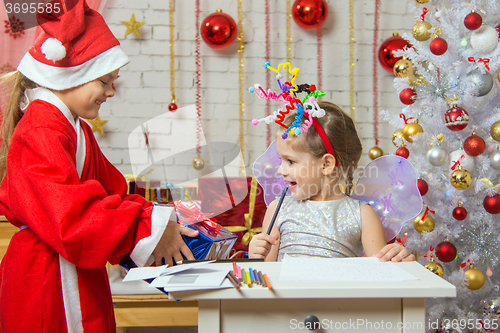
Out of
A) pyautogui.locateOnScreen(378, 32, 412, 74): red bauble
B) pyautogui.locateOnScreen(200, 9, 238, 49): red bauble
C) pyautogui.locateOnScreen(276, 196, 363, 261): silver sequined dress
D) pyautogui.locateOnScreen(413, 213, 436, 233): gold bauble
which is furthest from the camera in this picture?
pyautogui.locateOnScreen(378, 32, 412, 74): red bauble

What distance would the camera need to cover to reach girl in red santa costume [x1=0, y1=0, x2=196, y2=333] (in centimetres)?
82

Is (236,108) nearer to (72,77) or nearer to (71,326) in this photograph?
(72,77)

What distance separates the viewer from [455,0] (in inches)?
61.3

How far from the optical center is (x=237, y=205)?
6.41ft

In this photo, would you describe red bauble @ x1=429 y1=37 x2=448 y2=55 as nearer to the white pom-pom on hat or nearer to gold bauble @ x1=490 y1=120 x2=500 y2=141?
gold bauble @ x1=490 y1=120 x2=500 y2=141

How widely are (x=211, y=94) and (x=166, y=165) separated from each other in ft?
1.70

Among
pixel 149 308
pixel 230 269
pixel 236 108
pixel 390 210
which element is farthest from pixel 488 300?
pixel 236 108

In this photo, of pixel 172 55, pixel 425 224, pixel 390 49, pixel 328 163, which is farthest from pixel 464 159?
pixel 172 55

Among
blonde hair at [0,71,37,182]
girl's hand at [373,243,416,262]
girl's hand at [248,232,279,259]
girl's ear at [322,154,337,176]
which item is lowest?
girl's hand at [248,232,279,259]

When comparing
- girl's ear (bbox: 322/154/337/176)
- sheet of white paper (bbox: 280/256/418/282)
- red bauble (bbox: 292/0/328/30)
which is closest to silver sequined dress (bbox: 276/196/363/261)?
girl's ear (bbox: 322/154/337/176)

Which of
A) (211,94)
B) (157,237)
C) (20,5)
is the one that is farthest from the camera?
(211,94)

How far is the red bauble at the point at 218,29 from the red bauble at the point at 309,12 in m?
0.36

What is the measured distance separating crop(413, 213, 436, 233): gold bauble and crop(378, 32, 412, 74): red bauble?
44.0 inches

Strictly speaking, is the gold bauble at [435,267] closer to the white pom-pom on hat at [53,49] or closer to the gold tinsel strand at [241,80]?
the gold tinsel strand at [241,80]
